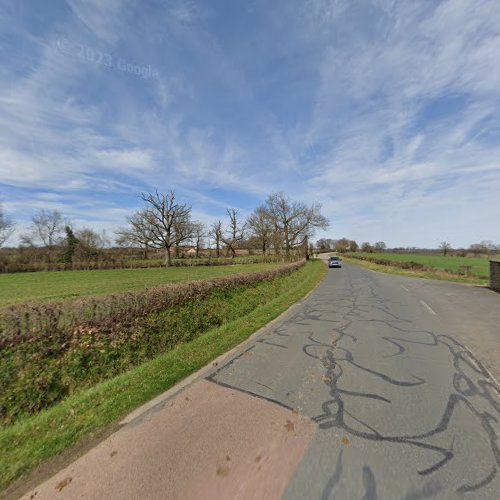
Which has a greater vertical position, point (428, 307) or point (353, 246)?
point (353, 246)

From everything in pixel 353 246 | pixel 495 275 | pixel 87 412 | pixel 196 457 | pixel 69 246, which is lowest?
pixel 87 412

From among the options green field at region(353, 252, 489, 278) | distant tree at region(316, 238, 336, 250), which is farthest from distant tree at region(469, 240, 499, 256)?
distant tree at region(316, 238, 336, 250)

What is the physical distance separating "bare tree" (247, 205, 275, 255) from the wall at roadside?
4258cm

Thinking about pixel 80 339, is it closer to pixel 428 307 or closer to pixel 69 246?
pixel 428 307

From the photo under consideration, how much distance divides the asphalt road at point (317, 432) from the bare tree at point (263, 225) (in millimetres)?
51101

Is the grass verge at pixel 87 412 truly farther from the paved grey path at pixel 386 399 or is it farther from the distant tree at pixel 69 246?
the distant tree at pixel 69 246

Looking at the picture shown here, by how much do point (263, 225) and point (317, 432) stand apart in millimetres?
58476

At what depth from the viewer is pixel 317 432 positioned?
2770 millimetres

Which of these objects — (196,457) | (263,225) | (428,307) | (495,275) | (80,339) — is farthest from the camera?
(263,225)

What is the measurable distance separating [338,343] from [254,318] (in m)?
3.12

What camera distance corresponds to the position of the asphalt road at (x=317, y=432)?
2150mm

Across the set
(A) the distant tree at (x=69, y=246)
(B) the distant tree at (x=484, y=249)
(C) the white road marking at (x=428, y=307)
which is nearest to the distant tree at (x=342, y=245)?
(B) the distant tree at (x=484, y=249)

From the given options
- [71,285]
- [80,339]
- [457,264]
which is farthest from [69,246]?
[457,264]

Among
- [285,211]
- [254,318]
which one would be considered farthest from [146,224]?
[254,318]
